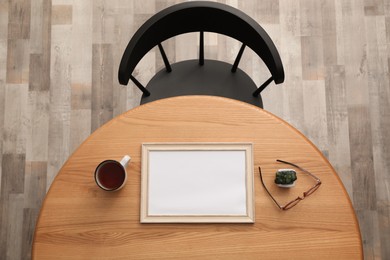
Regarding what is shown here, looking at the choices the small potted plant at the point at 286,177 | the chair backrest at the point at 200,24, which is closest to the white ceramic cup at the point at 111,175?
the chair backrest at the point at 200,24

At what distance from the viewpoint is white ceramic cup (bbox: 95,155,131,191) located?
1.15m

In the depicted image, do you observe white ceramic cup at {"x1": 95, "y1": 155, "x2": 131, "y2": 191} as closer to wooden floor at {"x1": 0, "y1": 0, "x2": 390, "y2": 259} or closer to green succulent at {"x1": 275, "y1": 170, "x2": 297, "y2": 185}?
green succulent at {"x1": 275, "y1": 170, "x2": 297, "y2": 185}

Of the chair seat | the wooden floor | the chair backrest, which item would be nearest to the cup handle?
the chair backrest

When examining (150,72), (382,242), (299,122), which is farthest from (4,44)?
(382,242)

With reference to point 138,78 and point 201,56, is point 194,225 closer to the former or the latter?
point 201,56

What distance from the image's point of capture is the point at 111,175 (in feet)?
3.82

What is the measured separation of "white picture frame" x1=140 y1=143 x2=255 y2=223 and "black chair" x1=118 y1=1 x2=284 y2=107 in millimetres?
357

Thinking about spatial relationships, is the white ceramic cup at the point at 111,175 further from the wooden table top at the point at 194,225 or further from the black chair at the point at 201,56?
the black chair at the point at 201,56

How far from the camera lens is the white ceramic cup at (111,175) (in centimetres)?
115

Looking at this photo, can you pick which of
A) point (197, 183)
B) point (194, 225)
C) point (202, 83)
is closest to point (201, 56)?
point (202, 83)

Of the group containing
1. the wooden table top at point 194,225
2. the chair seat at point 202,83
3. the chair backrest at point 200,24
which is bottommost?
the wooden table top at point 194,225

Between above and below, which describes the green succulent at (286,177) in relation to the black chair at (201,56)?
below

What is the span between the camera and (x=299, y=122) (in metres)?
2.08

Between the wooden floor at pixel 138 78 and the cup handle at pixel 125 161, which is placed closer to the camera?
the cup handle at pixel 125 161
